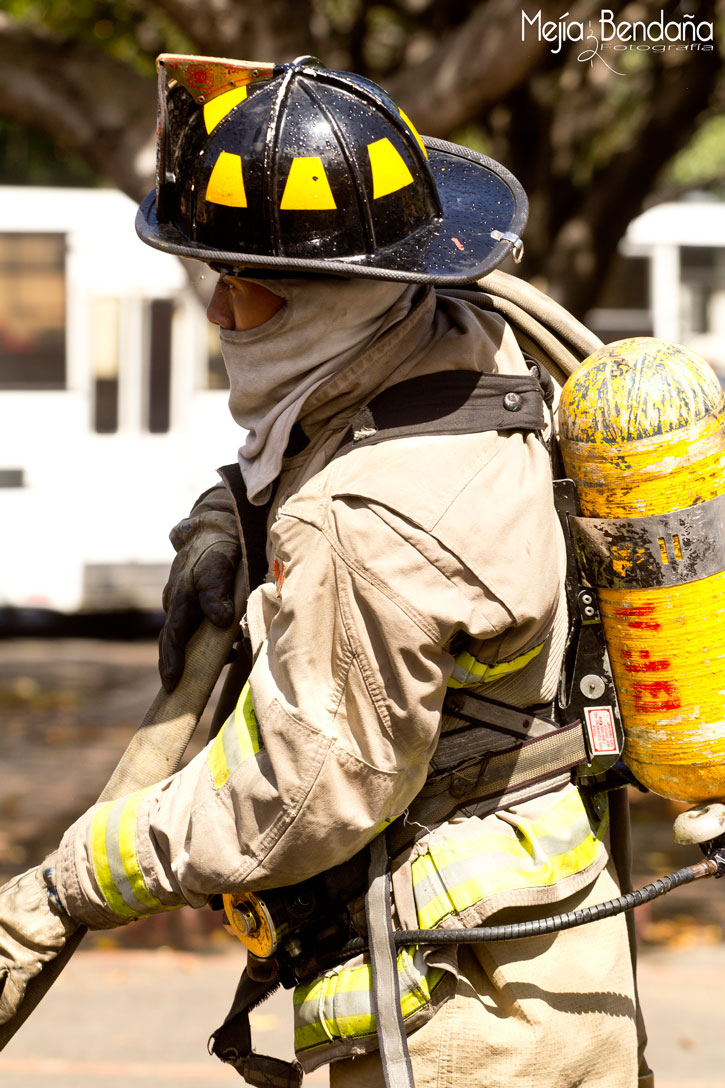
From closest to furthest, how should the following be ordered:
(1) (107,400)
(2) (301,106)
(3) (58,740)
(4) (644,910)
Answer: (2) (301,106) < (4) (644,910) < (3) (58,740) < (1) (107,400)

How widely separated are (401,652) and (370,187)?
705 mm

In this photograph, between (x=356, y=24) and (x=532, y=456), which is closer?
(x=532, y=456)

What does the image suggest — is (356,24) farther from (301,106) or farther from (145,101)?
(301,106)

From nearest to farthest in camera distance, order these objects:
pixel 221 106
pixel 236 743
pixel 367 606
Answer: pixel 367 606
pixel 236 743
pixel 221 106

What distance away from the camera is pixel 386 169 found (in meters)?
2.02

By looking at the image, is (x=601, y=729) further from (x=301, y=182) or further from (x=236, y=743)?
(x=301, y=182)

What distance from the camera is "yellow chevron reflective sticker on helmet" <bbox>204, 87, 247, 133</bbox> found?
202 cm

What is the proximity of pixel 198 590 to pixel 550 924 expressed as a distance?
0.80m

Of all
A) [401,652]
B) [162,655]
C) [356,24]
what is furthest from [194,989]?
[356,24]

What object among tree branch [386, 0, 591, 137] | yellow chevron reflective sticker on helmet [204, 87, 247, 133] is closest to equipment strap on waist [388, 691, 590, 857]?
yellow chevron reflective sticker on helmet [204, 87, 247, 133]

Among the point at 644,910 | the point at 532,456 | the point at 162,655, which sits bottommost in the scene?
the point at 644,910

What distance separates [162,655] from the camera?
2322mm

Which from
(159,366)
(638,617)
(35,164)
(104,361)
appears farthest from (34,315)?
(638,617)

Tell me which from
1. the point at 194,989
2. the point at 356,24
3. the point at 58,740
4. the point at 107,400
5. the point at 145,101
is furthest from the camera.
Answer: the point at 107,400
